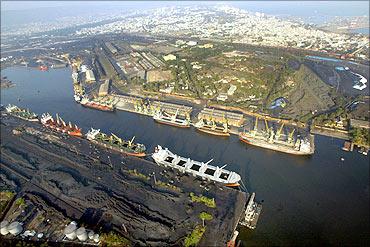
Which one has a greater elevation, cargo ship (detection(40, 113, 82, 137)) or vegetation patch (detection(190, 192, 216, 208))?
cargo ship (detection(40, 113, 82, 137))

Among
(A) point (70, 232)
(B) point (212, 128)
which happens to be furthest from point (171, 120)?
(A) point (70, 232)

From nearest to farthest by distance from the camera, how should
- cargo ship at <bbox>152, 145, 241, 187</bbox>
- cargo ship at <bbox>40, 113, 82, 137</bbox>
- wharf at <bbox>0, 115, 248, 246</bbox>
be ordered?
wharf at <bbox>0, 115, 248, 246</bbox>, cargo ship at <bbox>152, 145, 241, 187</bbox>, cargo ship at <bbox>40, 113, 82, 137</bbox>

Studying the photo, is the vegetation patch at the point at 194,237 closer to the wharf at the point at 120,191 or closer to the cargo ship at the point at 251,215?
the wharf at the point at 120,191

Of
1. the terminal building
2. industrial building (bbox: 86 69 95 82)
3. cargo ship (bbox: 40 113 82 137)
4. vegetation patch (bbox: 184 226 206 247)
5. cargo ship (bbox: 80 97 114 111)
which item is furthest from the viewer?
industrial building (bbox: 86 69 95 82)

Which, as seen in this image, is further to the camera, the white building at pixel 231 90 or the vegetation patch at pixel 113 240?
the white building at pixel 231 90


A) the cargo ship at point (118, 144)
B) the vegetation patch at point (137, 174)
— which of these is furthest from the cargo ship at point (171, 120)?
the vegetation patch at point (137, 174)

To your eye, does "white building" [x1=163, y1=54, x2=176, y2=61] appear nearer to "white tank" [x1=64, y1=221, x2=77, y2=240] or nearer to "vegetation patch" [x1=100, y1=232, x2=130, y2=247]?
"white tank" [x1=64, y1=221, x2=77, y2=240]

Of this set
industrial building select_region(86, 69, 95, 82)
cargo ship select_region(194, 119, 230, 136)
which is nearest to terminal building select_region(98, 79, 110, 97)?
industrial building select_region(86, 69, 95, 82)
